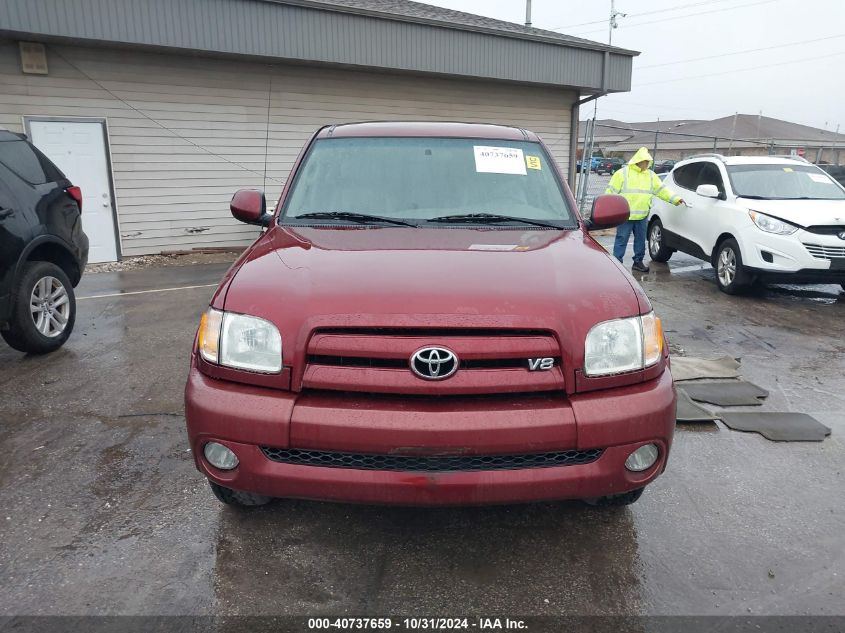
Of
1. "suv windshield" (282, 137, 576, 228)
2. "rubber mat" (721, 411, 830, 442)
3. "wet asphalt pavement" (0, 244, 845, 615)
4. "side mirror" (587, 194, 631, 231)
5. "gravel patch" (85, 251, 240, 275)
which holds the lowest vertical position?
"gravel patch" (85, 251, 240, 275)

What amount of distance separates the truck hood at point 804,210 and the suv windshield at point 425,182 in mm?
5333

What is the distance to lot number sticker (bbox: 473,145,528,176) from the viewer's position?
364 cm

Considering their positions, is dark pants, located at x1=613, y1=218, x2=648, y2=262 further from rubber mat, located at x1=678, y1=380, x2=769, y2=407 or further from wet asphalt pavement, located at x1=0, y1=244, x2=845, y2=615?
wet asphalt pavement, located at x1=0, y1=244, x2=845, y2=615

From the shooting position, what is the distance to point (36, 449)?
3.71 metres

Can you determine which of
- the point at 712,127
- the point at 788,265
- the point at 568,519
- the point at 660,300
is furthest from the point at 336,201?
the point at 712,127

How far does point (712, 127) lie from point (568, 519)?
222 ft

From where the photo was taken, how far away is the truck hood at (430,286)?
2.34 m

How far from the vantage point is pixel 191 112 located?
11023mm

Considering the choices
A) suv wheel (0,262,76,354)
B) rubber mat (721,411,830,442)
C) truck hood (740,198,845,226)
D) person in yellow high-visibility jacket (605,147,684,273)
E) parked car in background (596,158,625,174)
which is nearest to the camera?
rubber mat (721,411,830,442)

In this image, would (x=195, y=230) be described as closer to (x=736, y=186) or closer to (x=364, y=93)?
(x=364, y=93)

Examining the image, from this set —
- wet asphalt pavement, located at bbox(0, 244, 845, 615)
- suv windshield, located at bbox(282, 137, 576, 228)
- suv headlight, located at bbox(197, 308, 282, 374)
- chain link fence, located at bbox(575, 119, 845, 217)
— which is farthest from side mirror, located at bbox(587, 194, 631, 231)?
chain link fence, located at bbox(575, 119, 845, 217)

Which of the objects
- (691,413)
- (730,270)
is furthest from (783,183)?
(691,413)

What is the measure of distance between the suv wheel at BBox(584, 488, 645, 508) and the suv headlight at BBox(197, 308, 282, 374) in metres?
1.54

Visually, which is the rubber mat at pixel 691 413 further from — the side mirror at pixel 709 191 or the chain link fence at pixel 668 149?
the chain link fence at pixel 668 149
